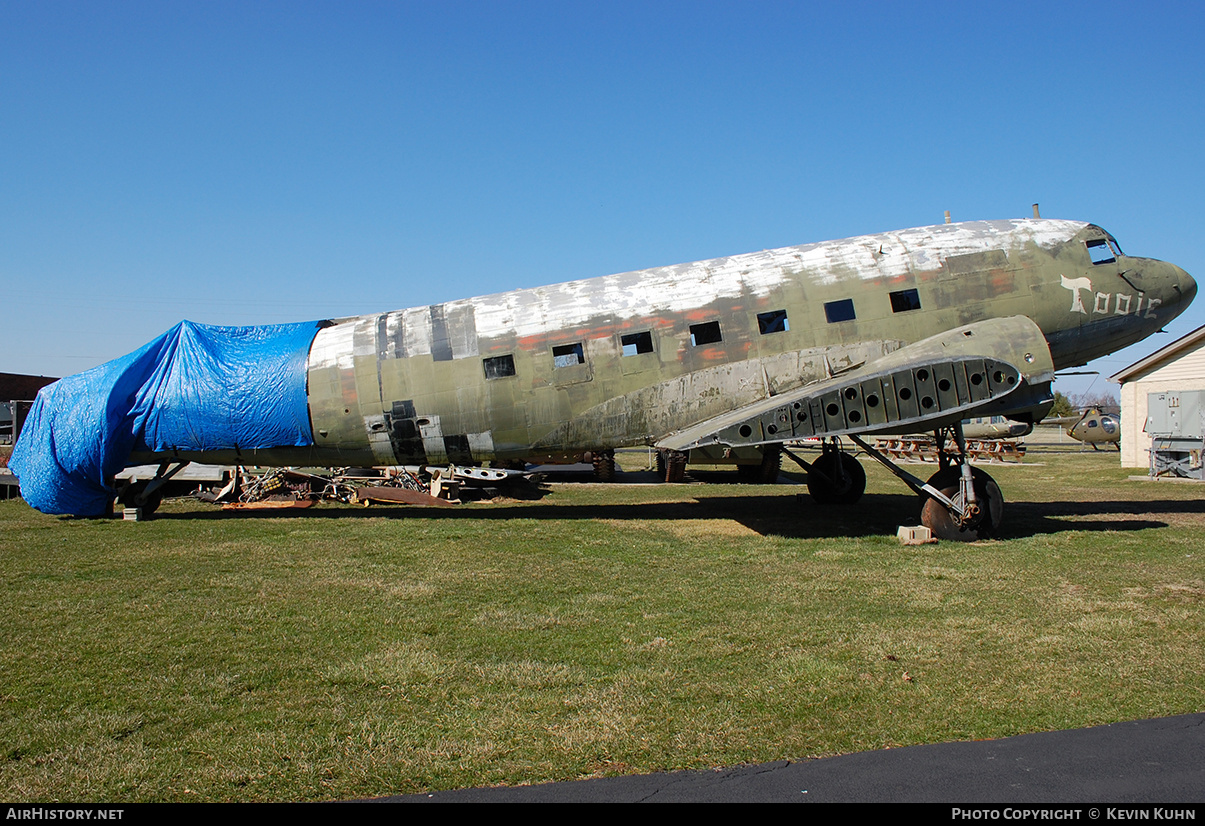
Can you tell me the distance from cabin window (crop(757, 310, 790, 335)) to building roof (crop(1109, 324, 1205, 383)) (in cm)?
2344

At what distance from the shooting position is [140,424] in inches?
625

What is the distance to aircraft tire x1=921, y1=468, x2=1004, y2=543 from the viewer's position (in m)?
12.7

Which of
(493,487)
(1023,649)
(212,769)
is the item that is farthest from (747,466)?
(212,769)

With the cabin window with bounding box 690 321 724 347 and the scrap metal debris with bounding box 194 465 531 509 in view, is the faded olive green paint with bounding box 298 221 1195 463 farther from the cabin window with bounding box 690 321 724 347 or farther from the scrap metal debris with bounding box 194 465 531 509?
the scrap metal debris with bounding box 194 465 531 509

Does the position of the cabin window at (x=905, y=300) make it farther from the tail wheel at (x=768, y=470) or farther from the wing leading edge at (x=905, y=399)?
the tail wheel at (x=768, y=470)

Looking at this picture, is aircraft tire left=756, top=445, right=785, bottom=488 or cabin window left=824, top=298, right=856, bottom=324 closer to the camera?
cabin window left=824, top=298, right=856, bottom=324

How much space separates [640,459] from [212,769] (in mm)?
32814

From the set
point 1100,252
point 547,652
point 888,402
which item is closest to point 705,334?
point 888,402

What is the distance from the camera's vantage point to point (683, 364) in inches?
563

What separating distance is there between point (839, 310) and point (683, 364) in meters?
2.95

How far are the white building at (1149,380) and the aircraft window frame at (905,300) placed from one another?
68.4 ft

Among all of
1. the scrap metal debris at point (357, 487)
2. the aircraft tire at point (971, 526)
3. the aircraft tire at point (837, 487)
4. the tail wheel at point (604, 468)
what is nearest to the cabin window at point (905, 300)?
the aircraft tire at point (971, 526)

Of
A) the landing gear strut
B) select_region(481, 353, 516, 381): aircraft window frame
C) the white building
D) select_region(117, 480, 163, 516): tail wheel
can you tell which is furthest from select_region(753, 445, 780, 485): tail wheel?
select_region(117, 480, 163, 516): tail wheel
